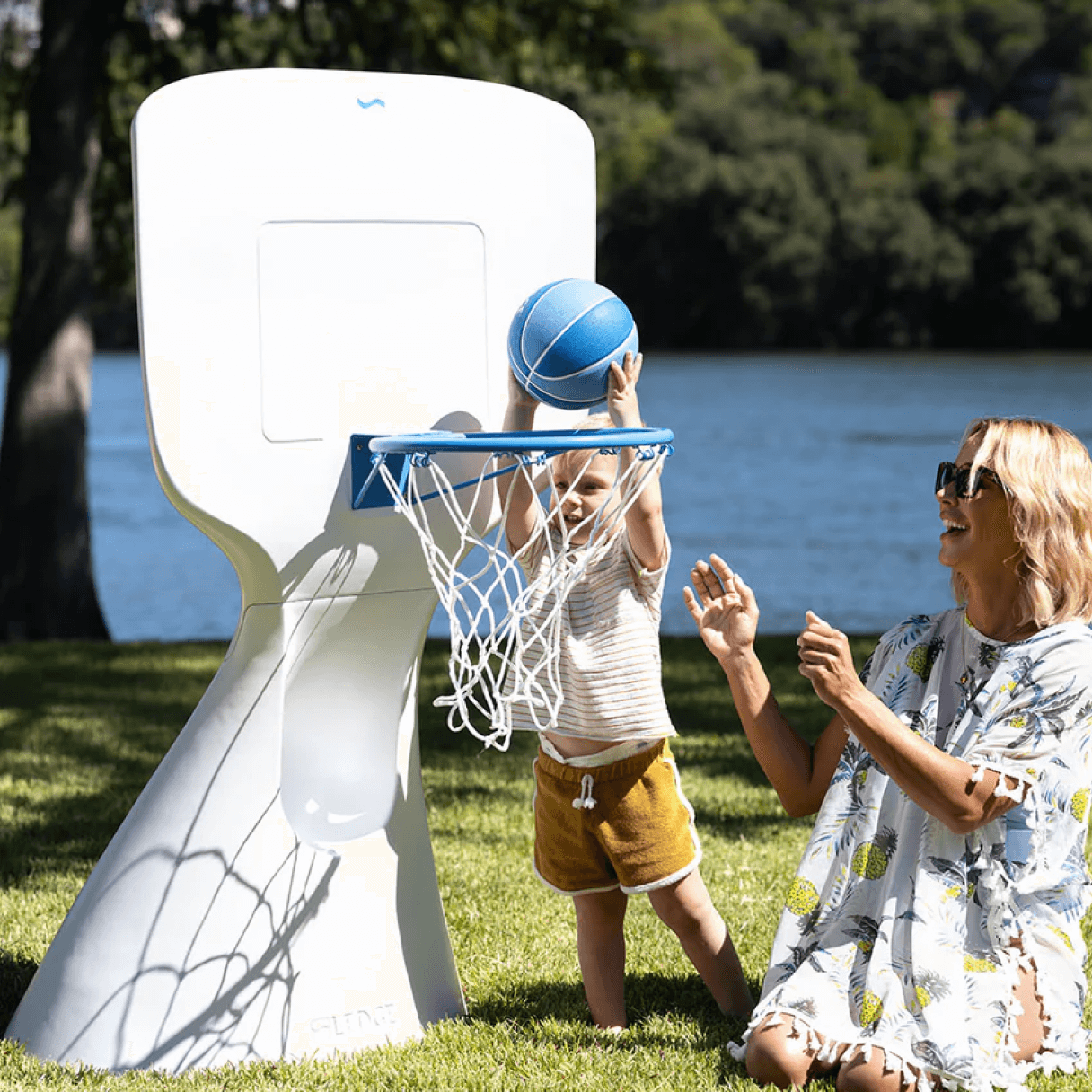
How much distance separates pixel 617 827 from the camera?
12.0 ft

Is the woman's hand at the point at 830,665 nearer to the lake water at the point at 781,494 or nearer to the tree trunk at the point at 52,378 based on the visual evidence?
the lake water at the point at 781,494

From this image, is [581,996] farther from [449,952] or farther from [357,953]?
[357,953]

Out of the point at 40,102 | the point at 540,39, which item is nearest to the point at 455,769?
the point at 40,102

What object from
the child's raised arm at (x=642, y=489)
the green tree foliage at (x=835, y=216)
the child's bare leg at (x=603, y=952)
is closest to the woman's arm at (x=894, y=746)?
the child's raised arm at (x=642, y=489)

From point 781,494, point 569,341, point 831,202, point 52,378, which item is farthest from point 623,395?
point 831,202

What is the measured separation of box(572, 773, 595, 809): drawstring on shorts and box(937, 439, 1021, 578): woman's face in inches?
35.8

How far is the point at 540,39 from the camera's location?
39.9ft

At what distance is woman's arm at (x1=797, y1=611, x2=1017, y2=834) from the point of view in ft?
10.3

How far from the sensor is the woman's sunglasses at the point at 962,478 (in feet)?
10.9

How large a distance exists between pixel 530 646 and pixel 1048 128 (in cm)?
6706

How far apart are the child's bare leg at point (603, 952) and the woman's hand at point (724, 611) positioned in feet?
2.19

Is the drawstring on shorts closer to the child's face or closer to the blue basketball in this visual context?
the child's face

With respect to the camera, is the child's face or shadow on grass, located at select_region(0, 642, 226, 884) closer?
the child's face

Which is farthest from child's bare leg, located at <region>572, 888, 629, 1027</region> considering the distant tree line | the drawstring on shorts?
the distant tree line
